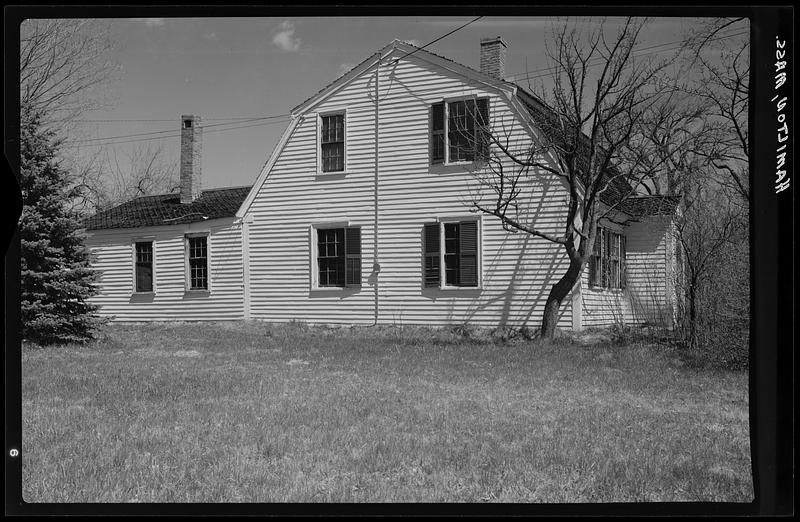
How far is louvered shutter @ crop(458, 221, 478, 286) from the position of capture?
1120 centimetres

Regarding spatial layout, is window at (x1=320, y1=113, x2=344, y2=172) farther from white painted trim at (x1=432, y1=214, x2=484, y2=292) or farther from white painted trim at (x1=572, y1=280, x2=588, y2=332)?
white painted trim at (x1=572, y1=280, x2=588, y2=332)

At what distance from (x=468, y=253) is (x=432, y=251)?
64 cm

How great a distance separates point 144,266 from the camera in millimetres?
5844

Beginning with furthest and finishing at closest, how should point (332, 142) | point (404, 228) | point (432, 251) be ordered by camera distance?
1. point (432, 251)
2. point (404, 228)
3. point (332, 142)

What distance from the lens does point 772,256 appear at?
2.62 m

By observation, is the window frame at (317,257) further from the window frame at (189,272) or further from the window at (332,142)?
the window frame at (189,272)

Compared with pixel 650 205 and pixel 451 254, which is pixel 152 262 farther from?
pixel 451 254

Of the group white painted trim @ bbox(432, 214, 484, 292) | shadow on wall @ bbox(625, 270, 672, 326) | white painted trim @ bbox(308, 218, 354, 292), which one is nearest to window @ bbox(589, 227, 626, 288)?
shadow on wall @ bbox(625, 270, 672, 326)

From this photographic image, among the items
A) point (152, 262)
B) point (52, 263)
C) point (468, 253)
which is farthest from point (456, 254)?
point (52, 263)

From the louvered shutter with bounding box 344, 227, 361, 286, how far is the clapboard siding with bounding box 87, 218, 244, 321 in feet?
14.4
